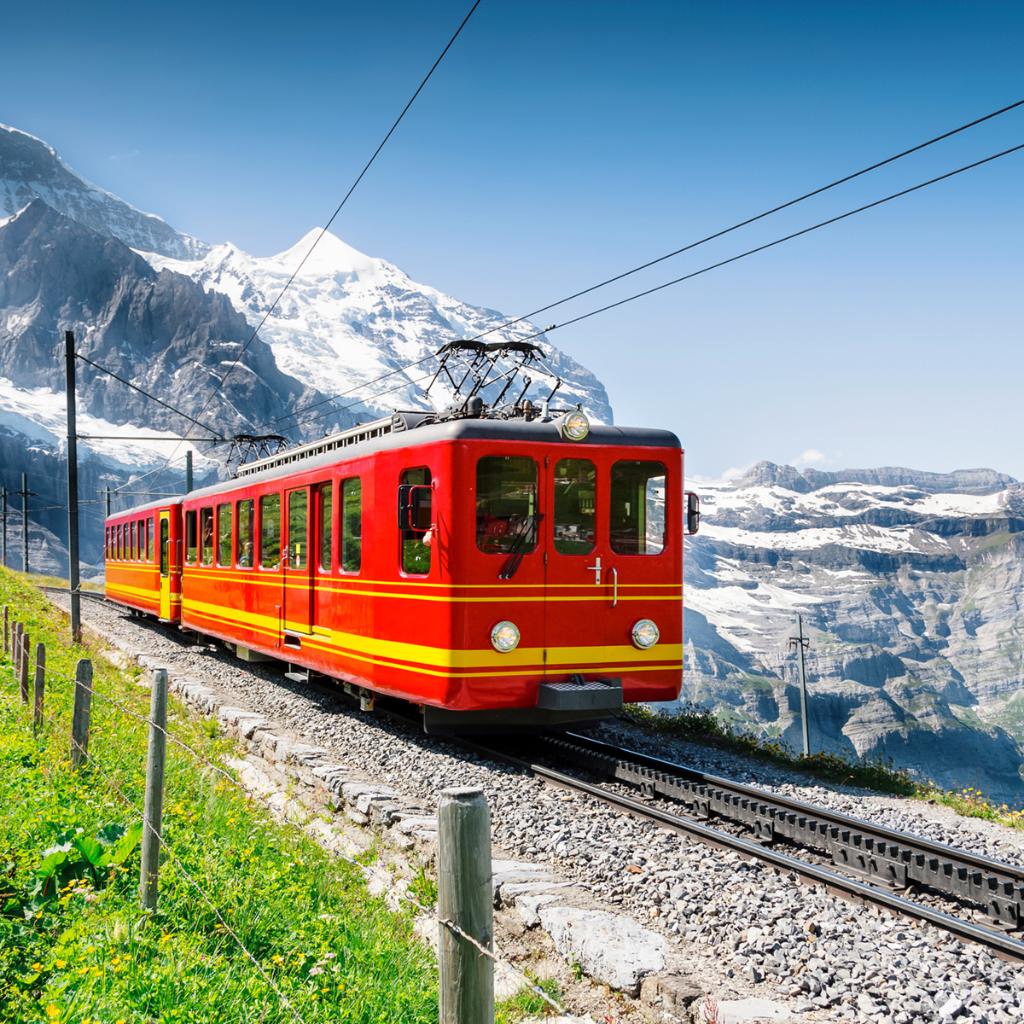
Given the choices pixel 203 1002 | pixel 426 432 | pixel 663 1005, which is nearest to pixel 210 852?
pixel 203 1002

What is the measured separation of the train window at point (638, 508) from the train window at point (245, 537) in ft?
22.9

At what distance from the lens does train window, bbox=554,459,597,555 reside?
9703 millimetres

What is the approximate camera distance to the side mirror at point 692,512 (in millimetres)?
10148

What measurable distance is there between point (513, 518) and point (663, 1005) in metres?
5.57

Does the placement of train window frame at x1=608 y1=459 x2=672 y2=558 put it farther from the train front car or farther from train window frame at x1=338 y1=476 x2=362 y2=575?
train window frame at x1=338 y1=476 x2=362 y2=575

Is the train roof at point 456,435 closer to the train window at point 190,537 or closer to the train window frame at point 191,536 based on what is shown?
the train window frame at point 191,536

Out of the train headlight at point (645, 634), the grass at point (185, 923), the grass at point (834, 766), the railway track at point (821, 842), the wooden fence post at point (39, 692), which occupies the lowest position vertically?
the grass at point (834, 766)

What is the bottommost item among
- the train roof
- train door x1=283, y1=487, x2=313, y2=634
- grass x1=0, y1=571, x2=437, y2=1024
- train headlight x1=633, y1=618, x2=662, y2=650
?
grass x1=0, y1=571, x2=437, y2=1024

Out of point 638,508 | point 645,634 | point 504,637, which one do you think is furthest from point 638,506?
point 504,637

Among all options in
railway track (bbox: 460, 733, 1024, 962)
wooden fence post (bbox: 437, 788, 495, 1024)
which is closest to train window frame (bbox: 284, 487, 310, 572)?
railway track (bbox: 460, 733, 1024, 962)

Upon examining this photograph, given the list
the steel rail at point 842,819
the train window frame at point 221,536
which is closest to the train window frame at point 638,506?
the steel rail at point 842,819

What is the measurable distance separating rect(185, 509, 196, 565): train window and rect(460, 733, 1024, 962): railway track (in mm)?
11198

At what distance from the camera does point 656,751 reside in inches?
418

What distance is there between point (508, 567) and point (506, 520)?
46cm
